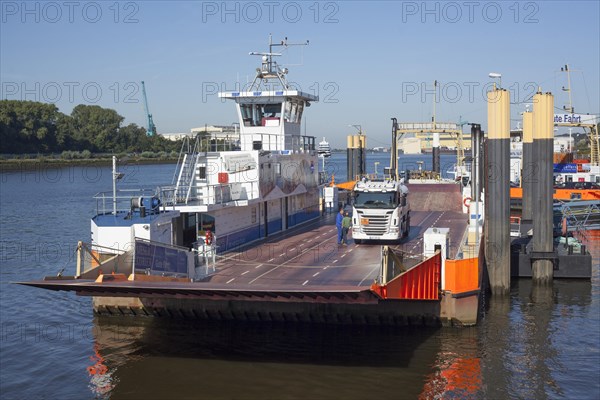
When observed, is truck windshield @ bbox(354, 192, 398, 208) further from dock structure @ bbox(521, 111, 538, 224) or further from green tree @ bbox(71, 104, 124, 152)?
green tree @ bbox(71, 104, 124, 152)

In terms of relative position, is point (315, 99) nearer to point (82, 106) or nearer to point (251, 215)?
point (251, 215)

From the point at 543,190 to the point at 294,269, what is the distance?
10.6 m

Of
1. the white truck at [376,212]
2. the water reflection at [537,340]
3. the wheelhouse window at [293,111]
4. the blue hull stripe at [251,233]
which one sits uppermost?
the wheelhouse window at [293,111]

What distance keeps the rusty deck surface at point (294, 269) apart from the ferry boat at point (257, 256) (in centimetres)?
5

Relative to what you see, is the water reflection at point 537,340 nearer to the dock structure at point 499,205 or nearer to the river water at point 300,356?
the river water at point 300,356

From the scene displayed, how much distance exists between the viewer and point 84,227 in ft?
162

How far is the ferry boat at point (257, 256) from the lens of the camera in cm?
1644

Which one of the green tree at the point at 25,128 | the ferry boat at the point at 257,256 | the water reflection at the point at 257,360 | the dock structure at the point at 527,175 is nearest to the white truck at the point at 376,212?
the ferry boat at the point at 257,256

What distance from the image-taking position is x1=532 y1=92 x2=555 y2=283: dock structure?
25750mm

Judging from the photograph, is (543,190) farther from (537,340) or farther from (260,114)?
(260,114)

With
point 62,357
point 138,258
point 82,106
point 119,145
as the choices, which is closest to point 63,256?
point 62,357

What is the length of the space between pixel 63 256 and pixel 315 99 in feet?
50.0

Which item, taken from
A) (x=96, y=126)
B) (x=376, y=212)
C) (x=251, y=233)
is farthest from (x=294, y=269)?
(x=96, y=126)

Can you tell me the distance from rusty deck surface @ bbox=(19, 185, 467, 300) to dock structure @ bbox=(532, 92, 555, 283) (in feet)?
9.98
